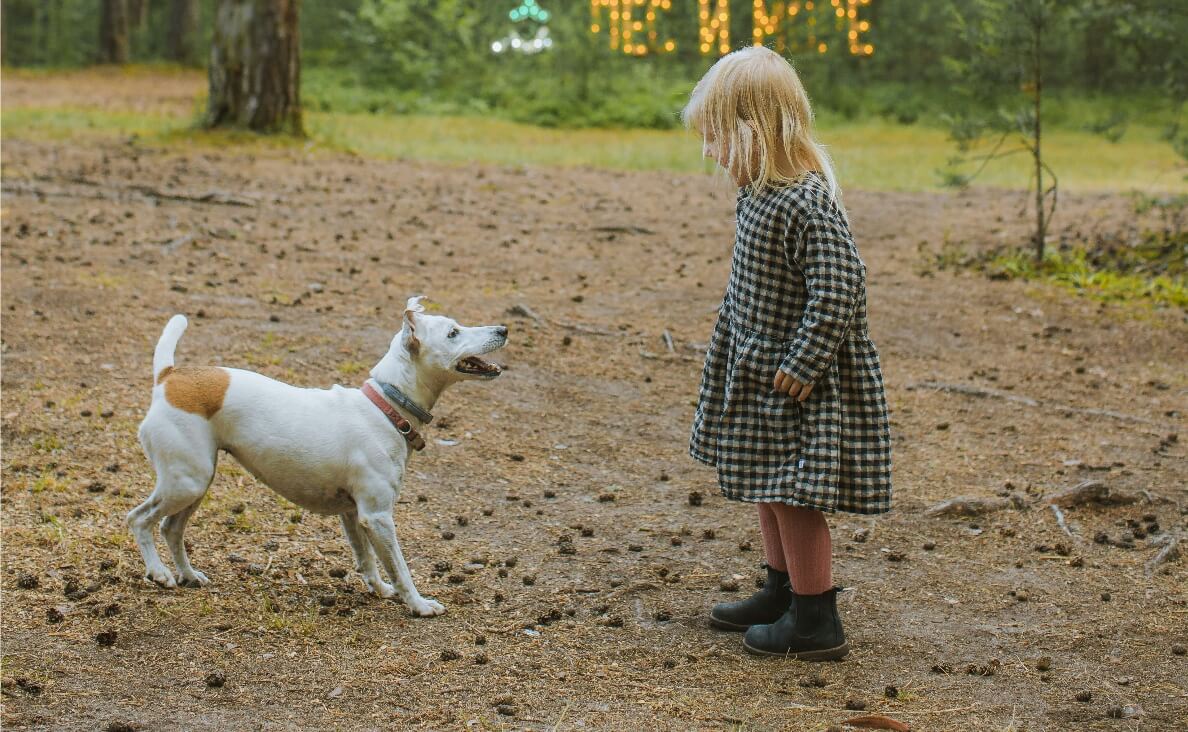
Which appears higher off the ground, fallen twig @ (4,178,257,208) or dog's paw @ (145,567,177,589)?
fallen twig @ (4,178,257,208)

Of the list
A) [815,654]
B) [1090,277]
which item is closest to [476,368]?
[815,654]

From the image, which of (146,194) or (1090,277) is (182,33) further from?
(1090,277)

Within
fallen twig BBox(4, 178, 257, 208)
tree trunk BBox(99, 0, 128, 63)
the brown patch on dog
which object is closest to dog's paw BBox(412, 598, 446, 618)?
the brown patch on dog

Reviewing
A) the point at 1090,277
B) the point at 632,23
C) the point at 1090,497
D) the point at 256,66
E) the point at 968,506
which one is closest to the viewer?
the point at 968,506

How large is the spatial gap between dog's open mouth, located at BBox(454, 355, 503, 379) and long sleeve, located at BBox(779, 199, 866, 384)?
1152 millimetres

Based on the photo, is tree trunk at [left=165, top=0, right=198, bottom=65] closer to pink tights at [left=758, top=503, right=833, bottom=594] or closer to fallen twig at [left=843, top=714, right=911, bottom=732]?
pink tights at [left=758, top=503, right=833, bottom=594]

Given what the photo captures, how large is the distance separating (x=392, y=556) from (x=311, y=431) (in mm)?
559

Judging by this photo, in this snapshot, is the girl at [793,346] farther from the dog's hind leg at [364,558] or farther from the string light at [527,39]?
the string light at [527,39]

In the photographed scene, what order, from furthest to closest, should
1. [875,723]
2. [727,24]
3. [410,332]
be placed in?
[727,24]
[410,332]
[875,723]

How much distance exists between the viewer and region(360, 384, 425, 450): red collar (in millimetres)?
4602

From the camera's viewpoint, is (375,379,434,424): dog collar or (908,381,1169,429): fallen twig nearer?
(375,379,434,424): dog collar

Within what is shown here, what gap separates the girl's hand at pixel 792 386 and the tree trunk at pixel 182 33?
31051mm

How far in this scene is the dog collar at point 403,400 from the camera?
15.2 ft

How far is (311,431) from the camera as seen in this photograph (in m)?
4.54
